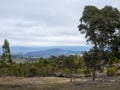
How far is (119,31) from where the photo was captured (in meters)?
47.1

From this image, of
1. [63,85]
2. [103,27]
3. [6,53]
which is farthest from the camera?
[6,53]

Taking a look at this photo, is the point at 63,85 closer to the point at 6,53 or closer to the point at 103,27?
the point at 103,27

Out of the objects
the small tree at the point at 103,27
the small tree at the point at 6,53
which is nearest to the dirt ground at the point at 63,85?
the small tree at the point at 103,27

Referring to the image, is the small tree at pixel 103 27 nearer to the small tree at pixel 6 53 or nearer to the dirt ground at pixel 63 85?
the dirt ground at pixel 63 85

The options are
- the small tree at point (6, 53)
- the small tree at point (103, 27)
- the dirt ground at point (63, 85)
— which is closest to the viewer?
the dirt ground at point (63, 85)

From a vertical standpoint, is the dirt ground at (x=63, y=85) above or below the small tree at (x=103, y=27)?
below

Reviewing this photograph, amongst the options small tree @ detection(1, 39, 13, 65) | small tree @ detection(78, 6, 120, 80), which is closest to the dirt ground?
small tree @ detection(78, 6, 120, 80)

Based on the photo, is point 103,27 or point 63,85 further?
point 103,27

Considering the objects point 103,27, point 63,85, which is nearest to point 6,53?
point 103,27

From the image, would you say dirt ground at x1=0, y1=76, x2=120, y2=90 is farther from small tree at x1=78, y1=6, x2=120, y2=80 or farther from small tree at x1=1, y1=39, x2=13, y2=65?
small tree at x1=1, y1=39, x2=13, y2=65

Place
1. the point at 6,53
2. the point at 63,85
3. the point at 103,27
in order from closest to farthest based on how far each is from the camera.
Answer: the point at 63,85, the point at 103,27, the point at 6,53

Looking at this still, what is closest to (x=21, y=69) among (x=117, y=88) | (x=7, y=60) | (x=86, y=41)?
(x=7, y=60)

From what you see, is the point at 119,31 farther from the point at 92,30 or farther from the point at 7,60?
the point at 7,60

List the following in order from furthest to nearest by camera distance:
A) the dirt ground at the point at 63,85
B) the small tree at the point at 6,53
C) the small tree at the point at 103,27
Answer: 1. the small tree at the point at 6,53
2. the small tree at the point at 103,27
3. the dirt ground at the point at 63,85
